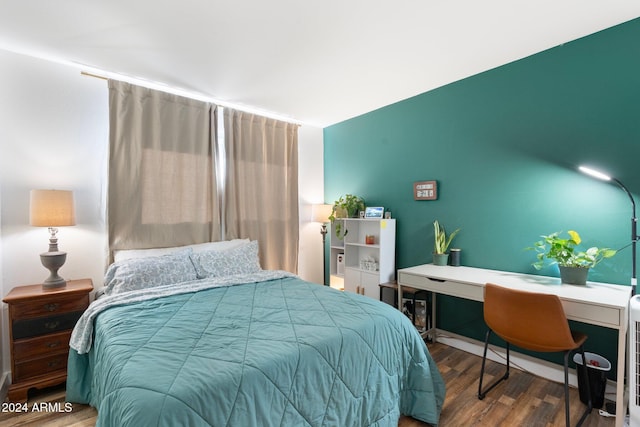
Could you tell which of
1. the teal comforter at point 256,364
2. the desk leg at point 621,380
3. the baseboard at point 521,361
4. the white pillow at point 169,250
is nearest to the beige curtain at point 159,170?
the white pillow at point 169,250

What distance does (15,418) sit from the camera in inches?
72.4

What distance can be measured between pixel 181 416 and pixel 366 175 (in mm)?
3189

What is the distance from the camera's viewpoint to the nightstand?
1.97 metres

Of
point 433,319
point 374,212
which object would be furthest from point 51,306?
point 433,319

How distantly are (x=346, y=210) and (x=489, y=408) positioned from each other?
2.37 meters

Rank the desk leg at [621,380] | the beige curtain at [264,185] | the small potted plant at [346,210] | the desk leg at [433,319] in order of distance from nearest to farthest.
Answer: the desk leg at [621,380] → the desk leg at [433,319] → the beige curtain at [264,185] → the small potted plant at [346,210]

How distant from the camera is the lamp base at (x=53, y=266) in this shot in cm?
217

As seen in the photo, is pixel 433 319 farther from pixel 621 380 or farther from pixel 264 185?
pixel 264 185

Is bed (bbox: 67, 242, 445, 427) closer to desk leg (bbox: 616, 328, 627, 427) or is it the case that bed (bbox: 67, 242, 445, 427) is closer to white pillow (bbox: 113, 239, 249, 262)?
white pillow (bbox: 113, 239, 249, 262)

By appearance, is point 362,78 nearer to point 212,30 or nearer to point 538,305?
point 212,30

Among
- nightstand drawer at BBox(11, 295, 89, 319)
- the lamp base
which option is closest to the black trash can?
nightstand drawer at BBox(11, 295, 89, 319)

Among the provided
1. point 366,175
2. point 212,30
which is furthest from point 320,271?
point 212,30

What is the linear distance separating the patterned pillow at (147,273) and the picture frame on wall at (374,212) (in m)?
2.02

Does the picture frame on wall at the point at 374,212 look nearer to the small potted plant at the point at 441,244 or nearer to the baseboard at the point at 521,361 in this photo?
the small potted plant at the point at 441,244
